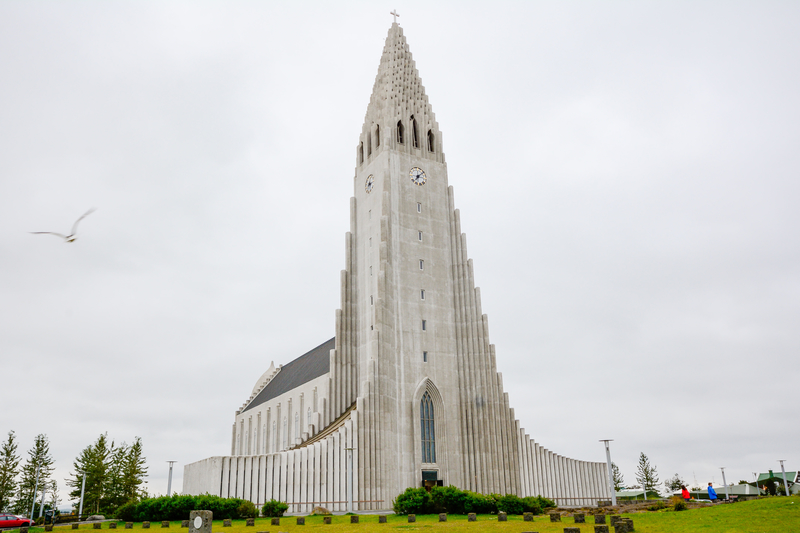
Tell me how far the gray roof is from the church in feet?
13.5

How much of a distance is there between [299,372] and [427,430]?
29545 mm

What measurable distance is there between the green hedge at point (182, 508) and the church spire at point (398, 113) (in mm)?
33028

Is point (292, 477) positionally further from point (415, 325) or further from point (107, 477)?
point (107, 477)

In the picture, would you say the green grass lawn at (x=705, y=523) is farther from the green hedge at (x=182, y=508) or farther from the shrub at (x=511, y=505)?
the shrub at (x=511, y=505)

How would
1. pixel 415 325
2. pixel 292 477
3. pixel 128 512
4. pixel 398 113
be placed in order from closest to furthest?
1. pixel 128 512
2. pixel 292 477
3. pixel 415 325
4. pixel 398 113

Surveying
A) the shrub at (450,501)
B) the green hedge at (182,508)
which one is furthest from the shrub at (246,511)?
the shrub at (450,501)

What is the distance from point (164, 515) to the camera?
34938 millimetres

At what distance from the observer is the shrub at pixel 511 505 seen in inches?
1453

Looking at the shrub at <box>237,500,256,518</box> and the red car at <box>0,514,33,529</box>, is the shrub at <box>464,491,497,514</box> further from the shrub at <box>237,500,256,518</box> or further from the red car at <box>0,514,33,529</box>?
the red car at <box>0,514,33,529</box>

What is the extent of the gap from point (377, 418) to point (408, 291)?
11084 millimetres

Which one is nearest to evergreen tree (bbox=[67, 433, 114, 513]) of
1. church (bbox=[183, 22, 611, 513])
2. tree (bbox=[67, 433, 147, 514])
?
Result: tree (bbox=[67, 433, 147, 514])

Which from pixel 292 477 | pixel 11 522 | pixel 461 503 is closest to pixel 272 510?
pixel 292 477

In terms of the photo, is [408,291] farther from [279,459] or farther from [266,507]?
[266,507]

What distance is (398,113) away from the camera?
193 feet
